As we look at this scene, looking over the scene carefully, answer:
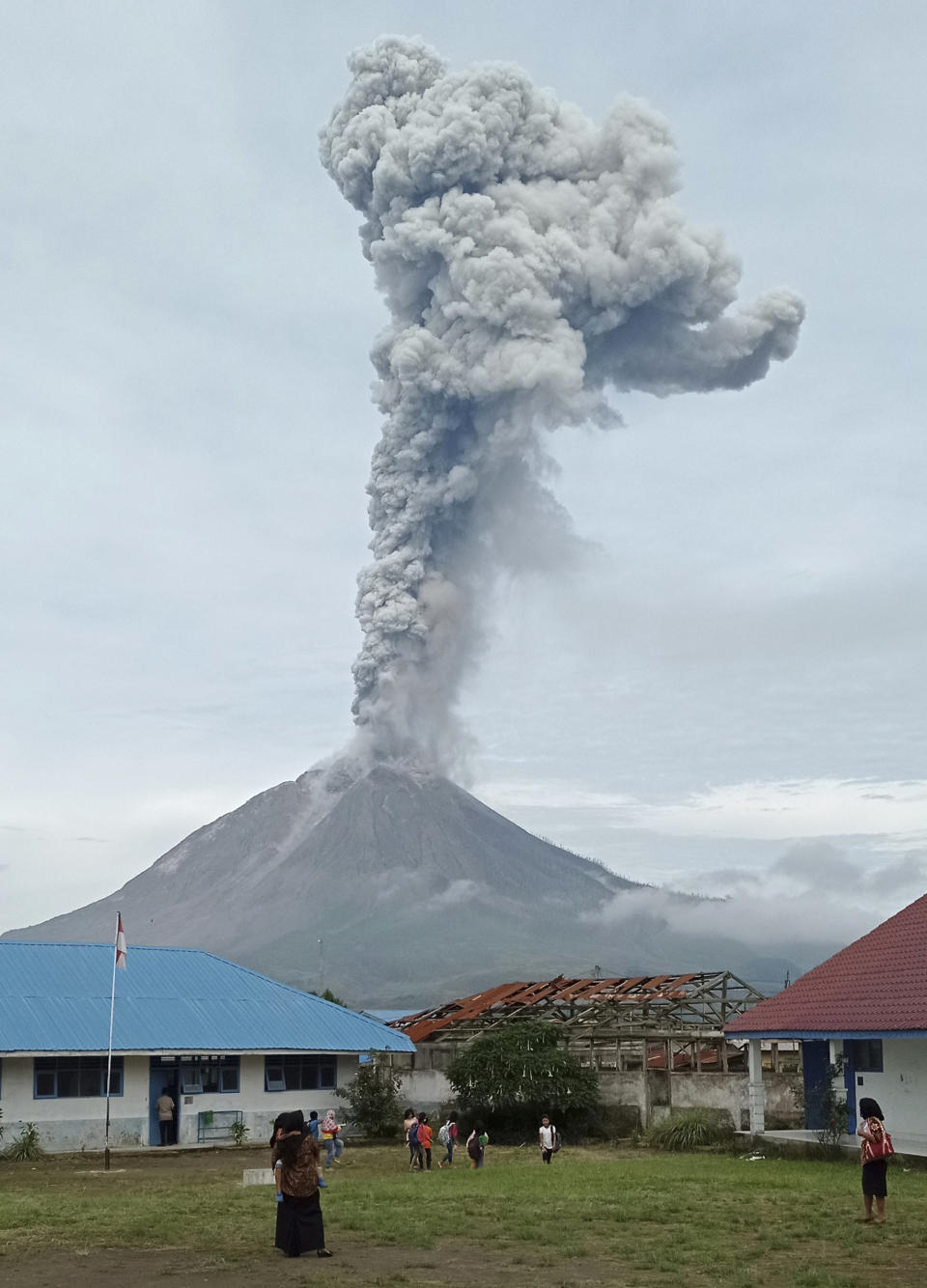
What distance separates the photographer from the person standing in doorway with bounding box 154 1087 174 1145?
33875mm

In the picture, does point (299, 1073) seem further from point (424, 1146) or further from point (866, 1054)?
point (866, 1054)

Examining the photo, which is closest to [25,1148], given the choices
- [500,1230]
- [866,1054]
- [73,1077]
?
[73,1077]

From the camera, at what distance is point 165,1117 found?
33875 millimetres

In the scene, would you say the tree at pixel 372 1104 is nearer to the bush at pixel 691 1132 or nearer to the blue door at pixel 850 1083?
the bush at pixel 691 1132

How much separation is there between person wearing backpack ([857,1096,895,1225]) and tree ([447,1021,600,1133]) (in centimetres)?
1913

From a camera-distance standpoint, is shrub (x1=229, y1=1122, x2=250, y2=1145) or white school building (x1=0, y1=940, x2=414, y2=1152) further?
shrub (x1=229, y1=1122, x2=250, y2=1145)

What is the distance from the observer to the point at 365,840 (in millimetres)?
156750

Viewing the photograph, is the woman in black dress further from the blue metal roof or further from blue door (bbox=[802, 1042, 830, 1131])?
the blue metal roof

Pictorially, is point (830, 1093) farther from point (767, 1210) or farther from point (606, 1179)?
point (767, 1210)

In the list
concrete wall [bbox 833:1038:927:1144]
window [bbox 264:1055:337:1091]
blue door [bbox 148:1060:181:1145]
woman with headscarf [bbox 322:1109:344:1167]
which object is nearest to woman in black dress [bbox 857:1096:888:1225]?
concrete wall [bbox 833:1038:927:1144]

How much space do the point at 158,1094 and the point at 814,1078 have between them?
1601cm

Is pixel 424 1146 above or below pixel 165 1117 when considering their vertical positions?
below

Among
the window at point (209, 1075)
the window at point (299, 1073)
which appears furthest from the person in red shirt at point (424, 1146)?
the window at point (299, 1073)

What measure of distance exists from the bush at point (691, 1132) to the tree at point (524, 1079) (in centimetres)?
344
